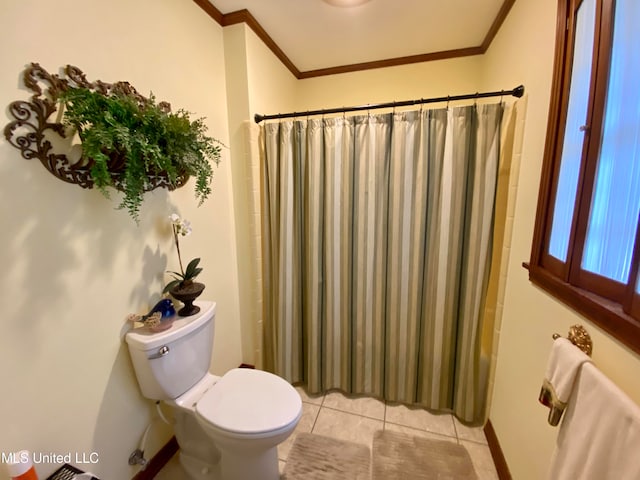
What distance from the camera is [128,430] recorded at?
3.55 feet

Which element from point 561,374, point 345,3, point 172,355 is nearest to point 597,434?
point 561,374

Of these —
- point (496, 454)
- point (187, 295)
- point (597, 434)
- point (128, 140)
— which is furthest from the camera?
point (496, 454)

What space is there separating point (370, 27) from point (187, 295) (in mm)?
1864

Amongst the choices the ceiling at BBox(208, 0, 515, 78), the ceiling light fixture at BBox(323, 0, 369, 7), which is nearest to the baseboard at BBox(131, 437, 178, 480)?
the ceiling at BBox(208, 0, 515, 78)

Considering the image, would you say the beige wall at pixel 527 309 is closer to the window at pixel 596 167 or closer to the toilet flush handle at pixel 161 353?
the window at pixel 596 167

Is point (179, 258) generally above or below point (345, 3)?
below

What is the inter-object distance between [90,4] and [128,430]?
5.42ft

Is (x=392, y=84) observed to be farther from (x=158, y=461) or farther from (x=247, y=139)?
(x=158, y=461)

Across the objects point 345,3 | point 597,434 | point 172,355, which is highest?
point 345,3

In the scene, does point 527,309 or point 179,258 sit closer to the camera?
point 527,309

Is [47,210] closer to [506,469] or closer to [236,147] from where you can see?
[236,147]

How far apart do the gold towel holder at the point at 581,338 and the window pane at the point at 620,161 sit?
0.17 m

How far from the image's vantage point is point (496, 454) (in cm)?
126

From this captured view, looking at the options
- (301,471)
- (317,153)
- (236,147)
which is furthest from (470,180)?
(301,471)
